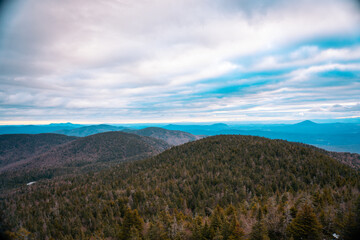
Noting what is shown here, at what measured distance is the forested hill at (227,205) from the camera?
16609 millimetres

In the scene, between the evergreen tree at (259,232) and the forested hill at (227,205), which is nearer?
the evergreen tree at (259,232)

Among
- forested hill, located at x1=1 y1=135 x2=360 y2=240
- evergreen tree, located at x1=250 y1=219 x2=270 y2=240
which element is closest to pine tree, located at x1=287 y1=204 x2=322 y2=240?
forested hill, located at x1=1 y1=135 x2=360 y2=240

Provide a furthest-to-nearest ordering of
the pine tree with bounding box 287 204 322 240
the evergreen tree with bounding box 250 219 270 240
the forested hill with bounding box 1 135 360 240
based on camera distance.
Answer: the forested hill with bounding box 1 135 360 240
the evergreen tree with bounding box 250 219 270 240
the pine tree with bounding box 287 204 322 240

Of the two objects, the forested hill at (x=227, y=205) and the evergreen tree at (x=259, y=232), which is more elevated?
the evergreen tree at (x=259, y=232)

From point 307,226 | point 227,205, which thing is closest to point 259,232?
point 307,226

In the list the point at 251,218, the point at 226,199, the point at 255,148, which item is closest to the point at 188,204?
the point at 226,199

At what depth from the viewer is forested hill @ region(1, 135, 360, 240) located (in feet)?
54.5

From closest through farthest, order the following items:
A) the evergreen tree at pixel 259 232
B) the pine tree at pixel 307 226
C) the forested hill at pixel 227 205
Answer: the pine tree at pixel 307 226, the evergreen tree at pixel 259 232, the forested hill at pixel 227 205

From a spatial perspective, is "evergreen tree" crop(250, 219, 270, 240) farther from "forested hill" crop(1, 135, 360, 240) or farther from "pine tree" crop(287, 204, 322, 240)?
"pine tree" crop(287, 204, 322, 240)

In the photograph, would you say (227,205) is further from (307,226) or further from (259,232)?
(307,226)

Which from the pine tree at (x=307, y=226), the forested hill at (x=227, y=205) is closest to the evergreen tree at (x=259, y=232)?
the forested hill at (x=227, y=205)

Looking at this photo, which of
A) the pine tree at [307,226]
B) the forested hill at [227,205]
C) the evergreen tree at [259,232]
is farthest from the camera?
the forested hill at [227,205]

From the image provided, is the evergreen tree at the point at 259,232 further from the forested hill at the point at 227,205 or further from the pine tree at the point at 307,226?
the pine tree at the point at 307,226

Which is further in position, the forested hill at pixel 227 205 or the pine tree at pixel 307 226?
the forested hill at pixel 227 205
